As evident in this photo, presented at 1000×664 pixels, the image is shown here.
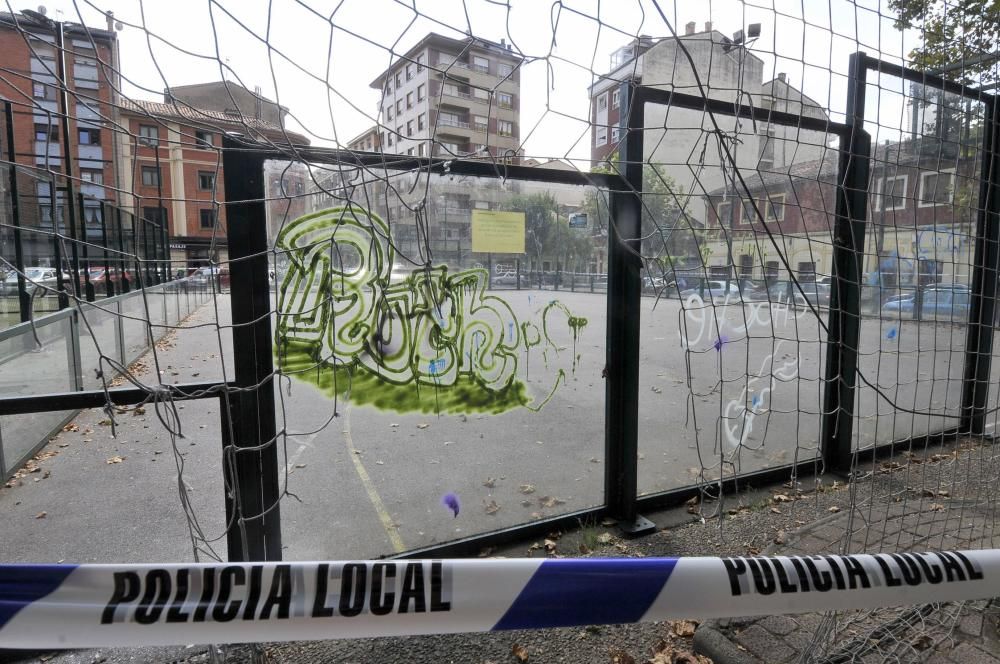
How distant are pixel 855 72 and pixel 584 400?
3.02m

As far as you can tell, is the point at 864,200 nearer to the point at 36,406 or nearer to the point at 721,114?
the point at 721,114

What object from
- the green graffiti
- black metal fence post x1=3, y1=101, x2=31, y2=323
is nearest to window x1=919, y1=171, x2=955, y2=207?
the green graffiti

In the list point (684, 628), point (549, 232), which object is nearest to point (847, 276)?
point (549, 232)

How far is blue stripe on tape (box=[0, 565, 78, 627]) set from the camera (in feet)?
4.22

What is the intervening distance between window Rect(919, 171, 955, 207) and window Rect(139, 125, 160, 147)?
489cm

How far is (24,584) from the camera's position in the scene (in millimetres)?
1306

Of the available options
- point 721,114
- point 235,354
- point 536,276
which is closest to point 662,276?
point 536,276

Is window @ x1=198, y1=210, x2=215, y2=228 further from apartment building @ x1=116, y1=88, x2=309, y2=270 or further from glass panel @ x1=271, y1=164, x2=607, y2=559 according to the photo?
glass panel @ x1=271, y1=164, x2=607, y2=559

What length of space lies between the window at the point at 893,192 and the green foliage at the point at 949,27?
30.5 inches

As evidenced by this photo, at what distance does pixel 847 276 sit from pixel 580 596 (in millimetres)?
3823

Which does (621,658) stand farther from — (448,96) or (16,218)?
(16,218)

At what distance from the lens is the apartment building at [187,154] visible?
1.95 m

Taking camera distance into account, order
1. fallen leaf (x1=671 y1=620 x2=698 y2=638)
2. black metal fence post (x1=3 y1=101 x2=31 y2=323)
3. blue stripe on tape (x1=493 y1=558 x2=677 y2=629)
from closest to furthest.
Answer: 1. blue stripe on tape (x1=493 y1=558 x2=677 y2=629)
2. fallen leaf (x1=671 y1=620 x2=698 y2=638)
3. black metal fence post (x1=3 y1=101 x2=31 y2=323)

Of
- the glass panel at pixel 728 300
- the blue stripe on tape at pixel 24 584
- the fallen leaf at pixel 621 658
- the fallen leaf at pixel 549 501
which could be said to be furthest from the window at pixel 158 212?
the fallen leaf at pixel 621 658
